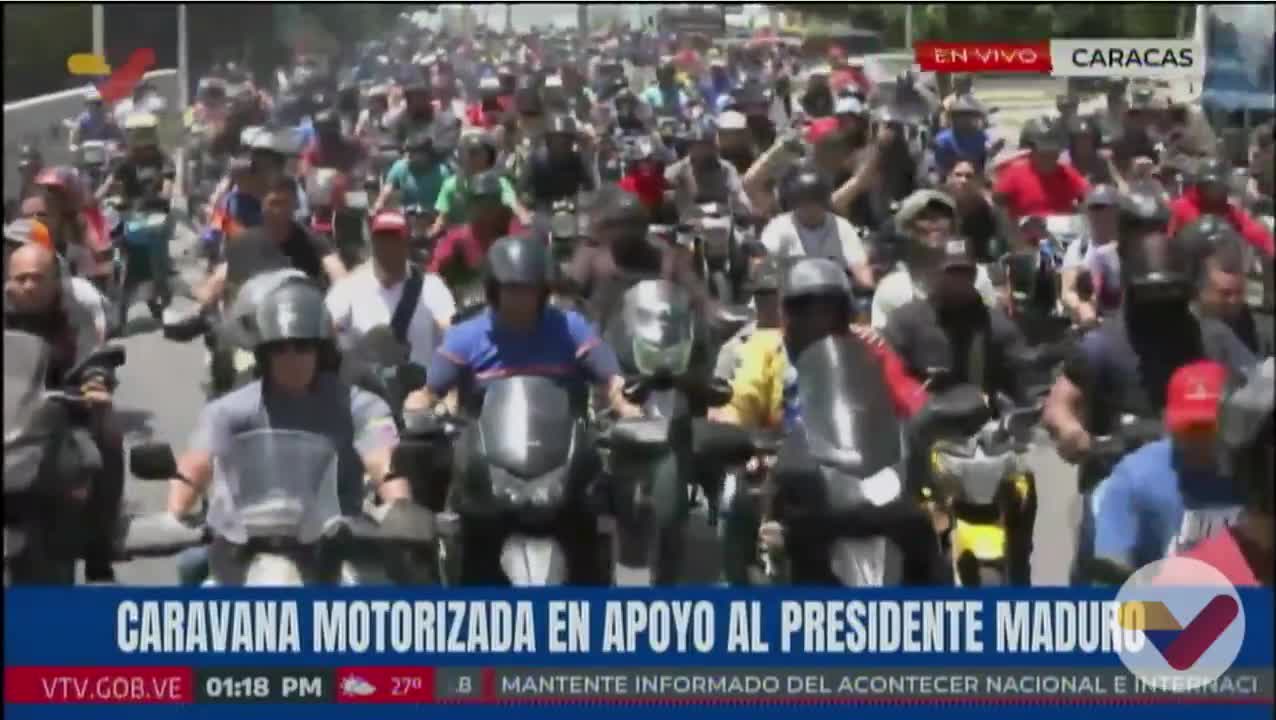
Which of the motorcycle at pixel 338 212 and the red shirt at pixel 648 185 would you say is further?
the red shirt at pixel 648 185

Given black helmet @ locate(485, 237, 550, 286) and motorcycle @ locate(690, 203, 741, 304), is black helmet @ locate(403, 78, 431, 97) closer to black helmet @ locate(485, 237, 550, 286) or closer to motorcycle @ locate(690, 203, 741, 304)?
motorcycle @ locate(690, 203, 741, 304)

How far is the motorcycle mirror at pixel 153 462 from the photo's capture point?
7.23 m

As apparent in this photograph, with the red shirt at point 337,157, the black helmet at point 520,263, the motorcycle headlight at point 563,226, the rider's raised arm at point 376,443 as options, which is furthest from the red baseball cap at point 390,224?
the rider's raised arm at point 376,443

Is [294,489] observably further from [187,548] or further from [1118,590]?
[1118,590]

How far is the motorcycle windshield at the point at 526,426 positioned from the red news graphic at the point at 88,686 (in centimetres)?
102

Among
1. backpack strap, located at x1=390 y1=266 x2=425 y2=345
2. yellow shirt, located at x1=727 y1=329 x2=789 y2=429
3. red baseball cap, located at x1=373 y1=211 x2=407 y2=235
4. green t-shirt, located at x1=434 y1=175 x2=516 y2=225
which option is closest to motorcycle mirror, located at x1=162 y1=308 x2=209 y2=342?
backpack strap, located at x1=390 y1=266 x2=425 y2=345

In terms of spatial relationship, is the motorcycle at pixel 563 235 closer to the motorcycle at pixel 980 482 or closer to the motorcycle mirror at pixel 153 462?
the motorcycle at pixel 980 482

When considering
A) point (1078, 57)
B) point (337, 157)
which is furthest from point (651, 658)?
point (337, 157)

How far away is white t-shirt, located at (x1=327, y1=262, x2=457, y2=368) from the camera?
354 inches

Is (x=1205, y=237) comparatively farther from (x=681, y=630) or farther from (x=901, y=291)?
(x=681, y=630)

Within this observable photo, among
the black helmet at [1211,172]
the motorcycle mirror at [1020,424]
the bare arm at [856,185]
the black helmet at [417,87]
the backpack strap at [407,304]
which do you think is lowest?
the motorcycle mirror at [1020,424]

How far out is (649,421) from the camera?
8211 millimetres

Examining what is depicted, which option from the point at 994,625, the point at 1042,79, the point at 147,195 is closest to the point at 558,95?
the point at 147,195

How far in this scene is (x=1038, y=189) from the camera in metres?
9.95
